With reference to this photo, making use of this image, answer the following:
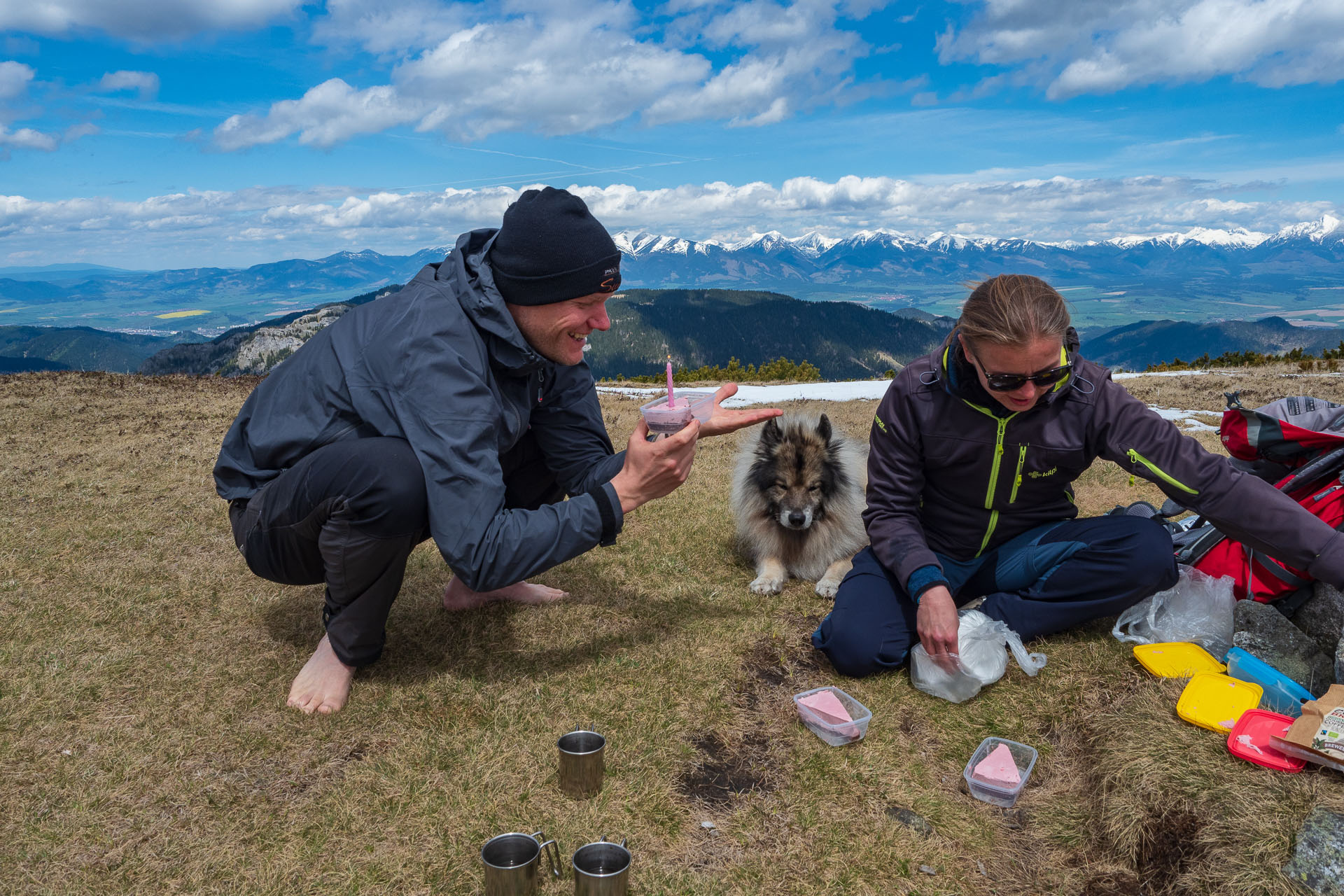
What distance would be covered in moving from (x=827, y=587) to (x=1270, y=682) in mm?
2787

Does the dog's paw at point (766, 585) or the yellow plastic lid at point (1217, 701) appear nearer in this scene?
the yellow plastic lid at point (1217, 701)

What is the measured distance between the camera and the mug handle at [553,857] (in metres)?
2.81

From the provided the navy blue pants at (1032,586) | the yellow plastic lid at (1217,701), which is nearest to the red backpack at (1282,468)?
the navy blue pants at (1032,586)

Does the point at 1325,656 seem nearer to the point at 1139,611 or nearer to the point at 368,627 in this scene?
the point at 1139,611

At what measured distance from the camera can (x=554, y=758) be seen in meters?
3.70

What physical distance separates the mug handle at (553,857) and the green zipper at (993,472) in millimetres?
3174

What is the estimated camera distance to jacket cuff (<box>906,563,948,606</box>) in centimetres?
414

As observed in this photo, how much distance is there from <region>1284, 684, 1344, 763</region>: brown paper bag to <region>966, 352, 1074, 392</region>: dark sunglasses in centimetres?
179

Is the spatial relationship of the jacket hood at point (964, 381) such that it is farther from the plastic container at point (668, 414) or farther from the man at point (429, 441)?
the plastic container at point (668, 414)

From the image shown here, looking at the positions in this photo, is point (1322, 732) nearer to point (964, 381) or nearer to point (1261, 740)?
point (1261, 740)

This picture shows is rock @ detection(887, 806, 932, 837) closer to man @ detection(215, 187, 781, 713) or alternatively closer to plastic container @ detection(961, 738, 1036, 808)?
plastic container @ detection(961, 738, 1036, 808)

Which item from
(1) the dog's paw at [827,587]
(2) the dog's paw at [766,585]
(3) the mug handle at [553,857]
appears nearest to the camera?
(3) the mug handle at [553,857]

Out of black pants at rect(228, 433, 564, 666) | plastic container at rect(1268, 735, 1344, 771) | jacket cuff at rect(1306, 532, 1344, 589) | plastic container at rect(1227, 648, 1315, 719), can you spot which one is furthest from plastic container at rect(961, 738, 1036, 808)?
black pants at rect(228, 433, 564, 666)

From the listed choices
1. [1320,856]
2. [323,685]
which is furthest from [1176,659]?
[323,685]
